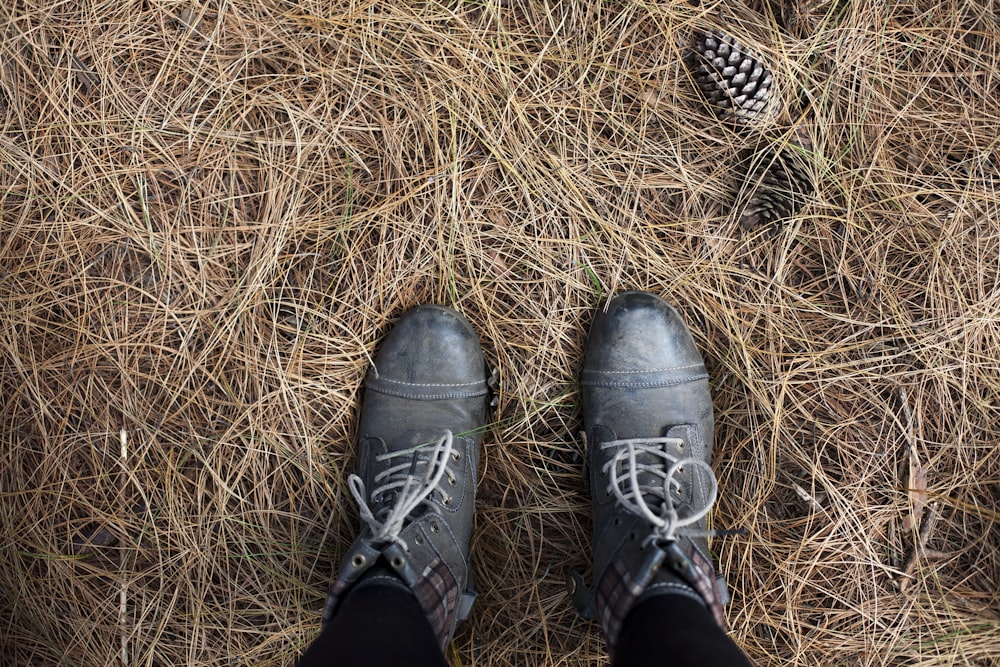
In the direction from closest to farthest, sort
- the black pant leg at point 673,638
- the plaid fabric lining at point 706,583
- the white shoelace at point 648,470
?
the black pant leg at point 673,638 < the plaid fabric lining at point 706,583 < the white shoelace at point 648,470

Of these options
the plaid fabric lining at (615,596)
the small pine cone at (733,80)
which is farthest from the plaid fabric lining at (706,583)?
the small pine cone at (733,80)

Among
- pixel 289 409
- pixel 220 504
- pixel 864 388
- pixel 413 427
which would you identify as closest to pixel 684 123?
pixel 864 388

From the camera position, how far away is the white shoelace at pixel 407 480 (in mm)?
1433

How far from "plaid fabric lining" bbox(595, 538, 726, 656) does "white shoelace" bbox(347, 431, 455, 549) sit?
44 cm

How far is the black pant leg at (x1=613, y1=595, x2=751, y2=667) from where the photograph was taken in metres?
1.01

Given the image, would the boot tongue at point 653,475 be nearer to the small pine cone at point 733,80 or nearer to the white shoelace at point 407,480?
the white shoelace at point 407,480

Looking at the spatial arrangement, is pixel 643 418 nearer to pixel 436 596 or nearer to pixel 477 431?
pixel 477 431

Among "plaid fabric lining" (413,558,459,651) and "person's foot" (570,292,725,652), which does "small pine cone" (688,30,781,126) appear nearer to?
"person's foot" (570,292,725,652)

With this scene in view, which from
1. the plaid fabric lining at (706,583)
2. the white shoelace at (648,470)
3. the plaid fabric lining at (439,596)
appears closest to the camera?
the plaid fabric lining at (706,583)

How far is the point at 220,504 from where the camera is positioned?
154cm

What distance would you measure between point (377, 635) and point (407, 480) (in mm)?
463

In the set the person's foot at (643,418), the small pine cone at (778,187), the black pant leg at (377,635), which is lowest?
the black pant leg at (377,635)

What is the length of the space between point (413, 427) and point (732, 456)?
2.69 ft

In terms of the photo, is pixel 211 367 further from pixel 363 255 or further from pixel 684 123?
pixel 684 123
